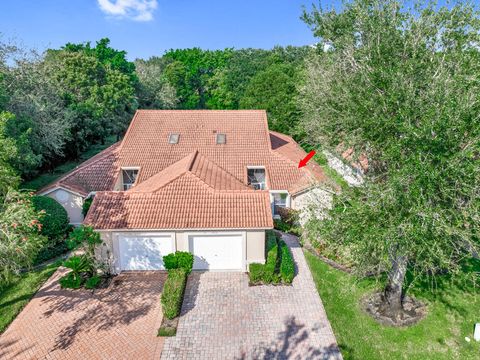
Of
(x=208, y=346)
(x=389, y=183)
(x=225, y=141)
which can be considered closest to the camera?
(x=389, y=183)

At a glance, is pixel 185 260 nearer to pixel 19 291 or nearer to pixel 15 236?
pixel 15 236

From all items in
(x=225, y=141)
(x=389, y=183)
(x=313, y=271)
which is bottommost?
(x=313, y=271)

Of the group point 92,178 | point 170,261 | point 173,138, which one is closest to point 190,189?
point 170,261

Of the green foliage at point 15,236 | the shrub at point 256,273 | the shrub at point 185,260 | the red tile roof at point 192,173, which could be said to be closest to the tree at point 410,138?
the red tile roof at point 192,173

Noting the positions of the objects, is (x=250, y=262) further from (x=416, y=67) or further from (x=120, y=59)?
(x=120, y=59)

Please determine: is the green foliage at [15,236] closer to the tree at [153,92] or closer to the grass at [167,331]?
the grass at [167,331]

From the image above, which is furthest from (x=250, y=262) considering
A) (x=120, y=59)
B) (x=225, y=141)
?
(x=120, y=59)
